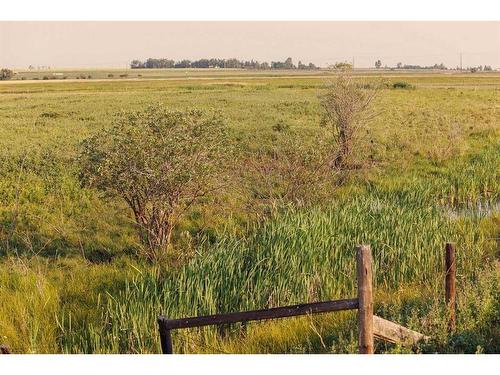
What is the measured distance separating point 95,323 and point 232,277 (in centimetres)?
176

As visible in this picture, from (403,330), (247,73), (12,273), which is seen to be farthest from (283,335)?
(247,73)

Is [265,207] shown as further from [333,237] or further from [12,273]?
[12,273]

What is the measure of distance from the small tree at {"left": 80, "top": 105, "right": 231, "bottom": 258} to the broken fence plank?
204 inches

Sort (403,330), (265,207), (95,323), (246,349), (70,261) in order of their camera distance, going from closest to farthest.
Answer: (403,330) < (246,349) < (95,323) < (70,261) < (265,207)

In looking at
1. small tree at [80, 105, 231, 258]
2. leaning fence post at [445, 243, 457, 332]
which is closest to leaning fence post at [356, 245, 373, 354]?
leaning fence post at [445, 243, 457, 332]

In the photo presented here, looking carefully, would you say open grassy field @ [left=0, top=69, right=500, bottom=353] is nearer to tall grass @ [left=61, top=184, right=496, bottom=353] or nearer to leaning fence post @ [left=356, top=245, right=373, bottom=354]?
tall grass @ [left=61, top=184, right=496, bottom=353]

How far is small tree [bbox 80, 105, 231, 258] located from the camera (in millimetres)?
9109

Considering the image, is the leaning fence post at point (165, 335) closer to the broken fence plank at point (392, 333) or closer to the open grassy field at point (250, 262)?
the open grassy field at point (250, 262)

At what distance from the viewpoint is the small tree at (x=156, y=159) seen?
359 inches

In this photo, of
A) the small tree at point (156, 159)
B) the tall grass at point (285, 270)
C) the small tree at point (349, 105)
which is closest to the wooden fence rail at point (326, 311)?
the tall grass at point (285, 270)

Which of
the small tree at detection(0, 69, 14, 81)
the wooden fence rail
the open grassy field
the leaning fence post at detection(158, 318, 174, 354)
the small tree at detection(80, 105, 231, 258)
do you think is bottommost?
the open grassy field

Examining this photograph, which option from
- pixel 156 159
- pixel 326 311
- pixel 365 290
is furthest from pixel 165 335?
pixel 156 159

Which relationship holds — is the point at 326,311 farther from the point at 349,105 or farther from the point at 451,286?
the point at 349,105

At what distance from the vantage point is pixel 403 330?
4.89m
